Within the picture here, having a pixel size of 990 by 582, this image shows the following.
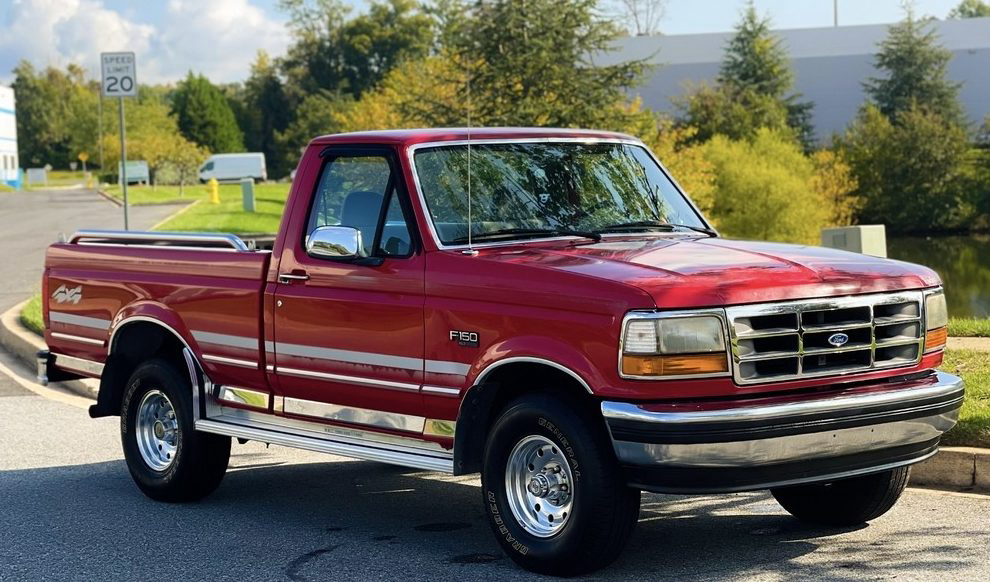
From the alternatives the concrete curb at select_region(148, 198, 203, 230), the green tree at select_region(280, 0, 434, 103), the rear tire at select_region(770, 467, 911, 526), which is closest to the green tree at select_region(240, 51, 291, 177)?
the green tree at select_region(280, 0, 434, 103)

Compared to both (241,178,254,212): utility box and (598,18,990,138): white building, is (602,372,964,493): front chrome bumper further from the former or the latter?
(598,18,990,138): white building

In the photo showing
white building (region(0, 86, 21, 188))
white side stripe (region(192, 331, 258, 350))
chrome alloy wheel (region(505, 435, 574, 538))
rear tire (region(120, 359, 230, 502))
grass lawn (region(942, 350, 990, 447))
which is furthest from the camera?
white building (region(0, 86, 21, 188))

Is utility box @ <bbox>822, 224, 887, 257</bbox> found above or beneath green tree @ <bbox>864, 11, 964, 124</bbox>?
beneath

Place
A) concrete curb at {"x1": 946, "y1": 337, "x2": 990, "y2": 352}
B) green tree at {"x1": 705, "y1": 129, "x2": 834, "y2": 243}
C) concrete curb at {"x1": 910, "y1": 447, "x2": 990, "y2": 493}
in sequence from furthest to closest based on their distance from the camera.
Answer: green tree at {"x1": 705, "y1": 129, "x2": 834, "y2": 243} < concrete curb at {"x1": 946, "y1": 337, "x2": 990, "y2": 352} < concrete curb at {"x1": 910, "y1": 447, "x2": 990, "y2": 493}

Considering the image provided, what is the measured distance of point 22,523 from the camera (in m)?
7.71

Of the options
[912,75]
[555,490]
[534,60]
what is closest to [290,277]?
[555,490]

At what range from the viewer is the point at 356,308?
7.00m

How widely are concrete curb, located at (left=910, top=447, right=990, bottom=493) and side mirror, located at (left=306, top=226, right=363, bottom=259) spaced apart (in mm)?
3741

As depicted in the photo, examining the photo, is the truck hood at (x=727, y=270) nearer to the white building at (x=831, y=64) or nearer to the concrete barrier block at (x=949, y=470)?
the concrete barrier block at (x=949, y=470)

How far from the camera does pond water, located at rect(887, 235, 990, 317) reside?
4638 centimetres

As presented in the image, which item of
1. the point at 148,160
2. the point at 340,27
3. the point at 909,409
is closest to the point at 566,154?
the point at 909,409

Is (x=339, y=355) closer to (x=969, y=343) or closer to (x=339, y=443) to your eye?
(x=339, y=443)

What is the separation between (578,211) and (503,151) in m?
0.55

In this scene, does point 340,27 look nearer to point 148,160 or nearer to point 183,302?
point 148,160
